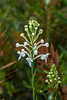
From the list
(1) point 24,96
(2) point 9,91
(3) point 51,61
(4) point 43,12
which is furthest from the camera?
(4) point 43,12

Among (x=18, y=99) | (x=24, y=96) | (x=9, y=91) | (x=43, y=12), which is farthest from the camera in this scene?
(x=43, y=12)

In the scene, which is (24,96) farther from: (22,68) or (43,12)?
(43,12)

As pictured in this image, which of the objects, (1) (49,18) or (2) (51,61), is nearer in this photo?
(2) (51,61)

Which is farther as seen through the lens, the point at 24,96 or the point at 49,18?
the point at 49,18

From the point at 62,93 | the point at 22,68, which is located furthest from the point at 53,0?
the point at 62,93

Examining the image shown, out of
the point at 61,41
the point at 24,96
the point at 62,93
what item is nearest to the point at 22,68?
the point at 24,96

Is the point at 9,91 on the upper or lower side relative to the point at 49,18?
lower

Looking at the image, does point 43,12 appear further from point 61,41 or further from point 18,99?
point 18,99

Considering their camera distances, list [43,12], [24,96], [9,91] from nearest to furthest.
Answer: [9,91]
[24,96]
[43,12]

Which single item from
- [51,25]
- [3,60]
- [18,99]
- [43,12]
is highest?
[43,12]
